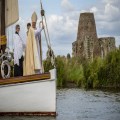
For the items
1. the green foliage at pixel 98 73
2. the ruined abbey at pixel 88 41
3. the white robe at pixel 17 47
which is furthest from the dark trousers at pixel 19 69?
the ruined abbey at pixel 88 41

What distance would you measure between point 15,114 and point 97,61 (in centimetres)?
2211

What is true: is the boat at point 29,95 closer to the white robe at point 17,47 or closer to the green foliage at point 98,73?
the white robe at point 17,47

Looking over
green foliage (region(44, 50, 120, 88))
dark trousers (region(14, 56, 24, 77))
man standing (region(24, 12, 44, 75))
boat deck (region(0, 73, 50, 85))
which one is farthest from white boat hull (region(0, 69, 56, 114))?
green foliage (region(44, 50, 120, 88))

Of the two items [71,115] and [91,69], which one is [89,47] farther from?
[71,115]

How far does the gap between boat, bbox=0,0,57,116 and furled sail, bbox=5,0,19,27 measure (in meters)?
2.45

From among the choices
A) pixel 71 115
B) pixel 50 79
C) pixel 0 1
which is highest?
pixel 0 1

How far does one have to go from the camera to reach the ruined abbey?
78812mm

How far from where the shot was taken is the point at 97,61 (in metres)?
38.2

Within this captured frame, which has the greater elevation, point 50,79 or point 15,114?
point 50,79

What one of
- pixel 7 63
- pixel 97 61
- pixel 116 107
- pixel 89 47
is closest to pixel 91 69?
pixel 97 61

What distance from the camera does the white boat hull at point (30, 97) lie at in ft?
53.5

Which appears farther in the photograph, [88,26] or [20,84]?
A: [88,26]

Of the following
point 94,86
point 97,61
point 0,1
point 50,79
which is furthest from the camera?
point 97,61

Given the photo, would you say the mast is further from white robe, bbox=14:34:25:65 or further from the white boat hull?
the white boat hull
